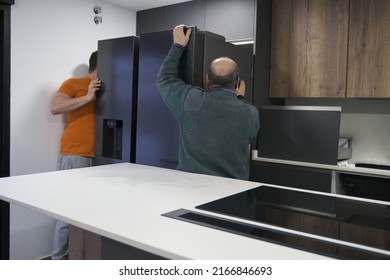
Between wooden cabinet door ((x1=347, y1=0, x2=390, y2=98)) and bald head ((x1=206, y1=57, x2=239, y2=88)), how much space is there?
1.31 meters

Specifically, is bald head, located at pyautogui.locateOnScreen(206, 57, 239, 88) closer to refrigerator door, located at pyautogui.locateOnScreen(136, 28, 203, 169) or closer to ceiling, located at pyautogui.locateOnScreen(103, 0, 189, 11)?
refrigerator door, located at pyautogui.locateOnScreen(136, 28, 203, 169)

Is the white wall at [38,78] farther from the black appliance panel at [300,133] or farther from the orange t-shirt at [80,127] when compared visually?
the black appliance panel at [300,133]

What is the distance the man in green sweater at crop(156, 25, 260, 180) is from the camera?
1.67 m

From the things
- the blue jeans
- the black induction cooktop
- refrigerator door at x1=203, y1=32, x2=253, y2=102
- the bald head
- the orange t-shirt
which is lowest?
the blue jeans

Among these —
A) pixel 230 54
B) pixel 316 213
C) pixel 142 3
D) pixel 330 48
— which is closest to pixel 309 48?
pixel 330 48

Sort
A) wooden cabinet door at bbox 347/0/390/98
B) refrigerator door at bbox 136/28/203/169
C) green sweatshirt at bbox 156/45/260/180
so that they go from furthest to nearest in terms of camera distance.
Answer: wooden cabinet door at bbox 347/0/390/98, refrigerator door at bbox 136/28/203/169, green sweatshirt at bbox 156/45/260/180

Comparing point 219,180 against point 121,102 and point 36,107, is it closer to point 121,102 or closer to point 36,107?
point 121,102

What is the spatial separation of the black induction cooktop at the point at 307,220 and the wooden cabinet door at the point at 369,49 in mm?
1547

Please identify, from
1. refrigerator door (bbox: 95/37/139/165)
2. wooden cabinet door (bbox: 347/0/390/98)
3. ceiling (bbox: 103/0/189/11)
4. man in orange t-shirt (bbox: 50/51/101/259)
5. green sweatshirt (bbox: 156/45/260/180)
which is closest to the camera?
green sweatshirt (bbox: 156/45/260/180)

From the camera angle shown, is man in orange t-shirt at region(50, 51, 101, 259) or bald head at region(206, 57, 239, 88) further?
man in orange t-shirt at region(50, 51, 101, 259)

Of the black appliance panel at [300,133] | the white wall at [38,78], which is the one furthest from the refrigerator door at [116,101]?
the black appliance panel at [300,133]

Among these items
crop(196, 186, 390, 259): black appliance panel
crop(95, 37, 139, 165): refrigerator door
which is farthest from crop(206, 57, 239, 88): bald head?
crop(95, 37, 139, 165): refrigerator door

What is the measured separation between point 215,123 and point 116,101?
0.93 m

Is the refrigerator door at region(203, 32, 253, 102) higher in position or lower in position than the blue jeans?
higher
